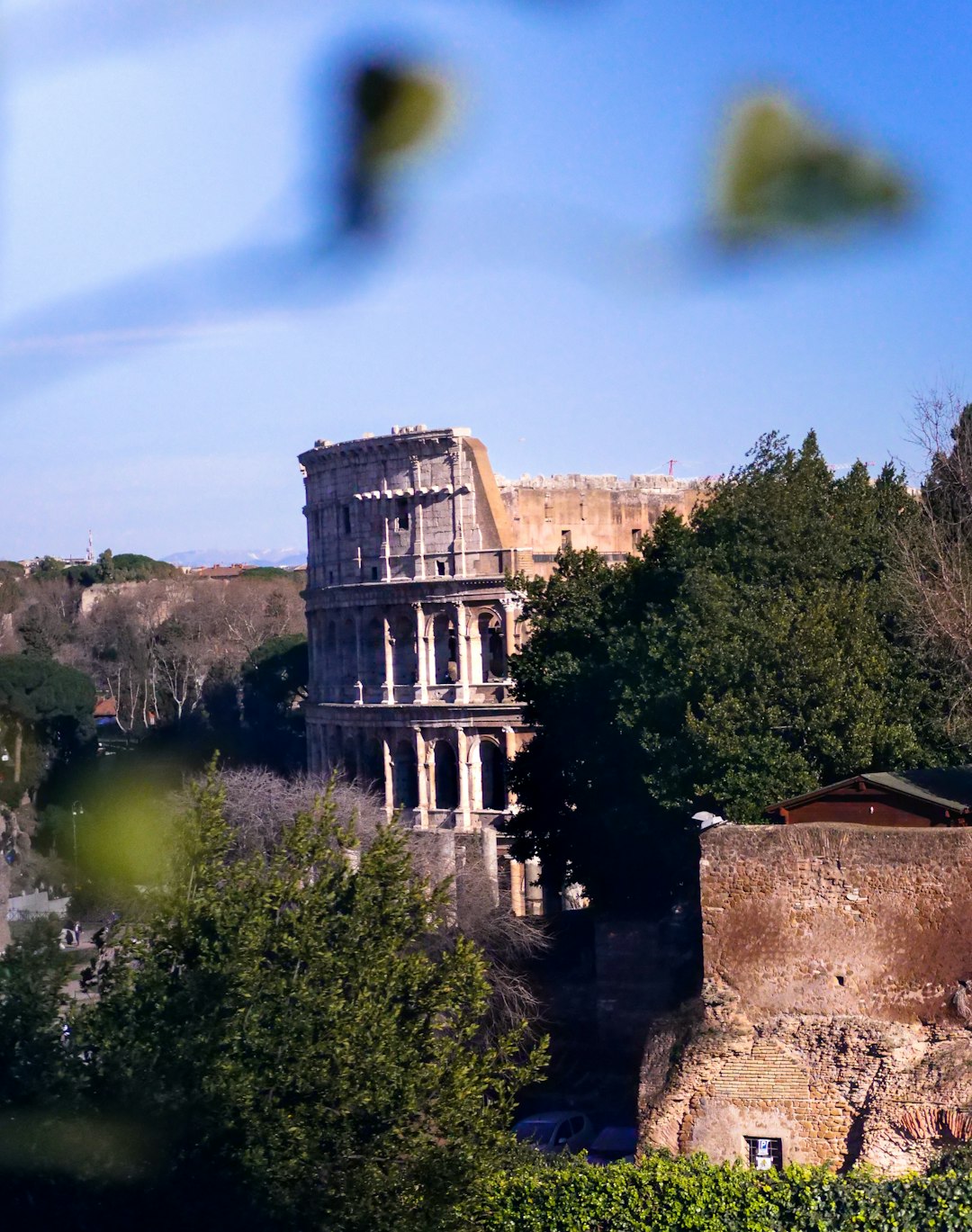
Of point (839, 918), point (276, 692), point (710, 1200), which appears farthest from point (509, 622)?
point (710, 1200)

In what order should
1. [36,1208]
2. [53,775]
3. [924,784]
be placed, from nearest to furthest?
[36,1208] < [924,784] < [53,775]

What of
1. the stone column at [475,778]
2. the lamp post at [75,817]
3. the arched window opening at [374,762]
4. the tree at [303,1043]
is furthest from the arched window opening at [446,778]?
the tree at [303,1043]

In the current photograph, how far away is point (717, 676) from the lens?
26656 mm

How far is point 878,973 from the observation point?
18078 mm

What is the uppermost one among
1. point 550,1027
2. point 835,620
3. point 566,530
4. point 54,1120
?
point 566,530

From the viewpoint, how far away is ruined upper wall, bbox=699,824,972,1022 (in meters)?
18.0

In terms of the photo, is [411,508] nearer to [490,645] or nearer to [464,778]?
[490,645]

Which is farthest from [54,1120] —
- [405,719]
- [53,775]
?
[53,775]

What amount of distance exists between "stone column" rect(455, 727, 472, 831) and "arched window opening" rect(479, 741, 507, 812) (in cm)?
46

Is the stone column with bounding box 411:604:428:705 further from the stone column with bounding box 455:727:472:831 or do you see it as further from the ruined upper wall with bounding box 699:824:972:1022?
the ruined upper wall with bounding box 699:824:972:1022

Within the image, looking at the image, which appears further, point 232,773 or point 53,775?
point 53,775

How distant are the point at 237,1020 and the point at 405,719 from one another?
128ft

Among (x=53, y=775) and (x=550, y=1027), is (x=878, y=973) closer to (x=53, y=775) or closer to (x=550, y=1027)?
(x=550, y=1027)

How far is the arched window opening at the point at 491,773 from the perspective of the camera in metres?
52.9
